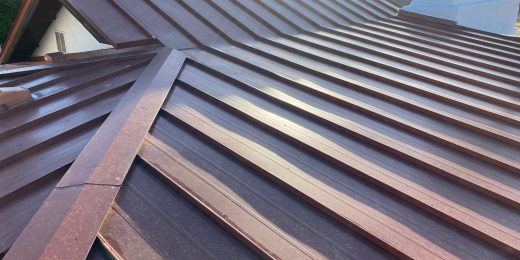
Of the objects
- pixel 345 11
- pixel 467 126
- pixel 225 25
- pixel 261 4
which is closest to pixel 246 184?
pixel 467 126

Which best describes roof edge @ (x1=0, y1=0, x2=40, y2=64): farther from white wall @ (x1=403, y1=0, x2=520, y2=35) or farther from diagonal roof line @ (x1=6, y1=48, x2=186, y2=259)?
white wall @ (x1=403, y1=0, x2=520, y2=35)

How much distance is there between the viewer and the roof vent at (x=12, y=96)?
2.89 m

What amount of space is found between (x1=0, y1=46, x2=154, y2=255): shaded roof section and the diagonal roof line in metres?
0.19

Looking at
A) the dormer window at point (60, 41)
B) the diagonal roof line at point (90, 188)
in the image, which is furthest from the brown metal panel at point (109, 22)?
the dormer window at point (60, 41)

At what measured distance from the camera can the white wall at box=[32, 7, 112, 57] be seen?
5.87m

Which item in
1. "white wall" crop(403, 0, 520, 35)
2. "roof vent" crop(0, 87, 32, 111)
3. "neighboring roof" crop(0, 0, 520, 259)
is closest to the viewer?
"neighboring roof" crop(0, 0, 520, 259)

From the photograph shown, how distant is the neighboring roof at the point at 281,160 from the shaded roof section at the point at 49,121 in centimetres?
3

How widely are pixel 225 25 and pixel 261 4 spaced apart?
106 centimetres

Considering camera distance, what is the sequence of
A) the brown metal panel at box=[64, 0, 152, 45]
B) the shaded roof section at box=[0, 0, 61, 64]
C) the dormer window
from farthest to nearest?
the dormer window < the shaded roof section at box=[0, 0, 61, 64] < the brown metal panel at box=[64, 0, 152, 45]

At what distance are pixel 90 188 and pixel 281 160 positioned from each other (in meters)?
1.11

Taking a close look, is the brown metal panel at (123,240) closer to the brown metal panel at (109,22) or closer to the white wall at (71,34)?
the brown metal panel at (109,22)

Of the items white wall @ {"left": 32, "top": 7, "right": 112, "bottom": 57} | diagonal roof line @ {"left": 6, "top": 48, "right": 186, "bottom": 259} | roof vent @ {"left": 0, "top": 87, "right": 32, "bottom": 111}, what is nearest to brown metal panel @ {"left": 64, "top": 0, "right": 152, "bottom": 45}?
roof vent @ {"left": 0, "top": 87, "right": 32, "bottom": 111}

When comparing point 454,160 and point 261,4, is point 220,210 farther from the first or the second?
point 261,4

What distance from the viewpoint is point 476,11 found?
6773mm
